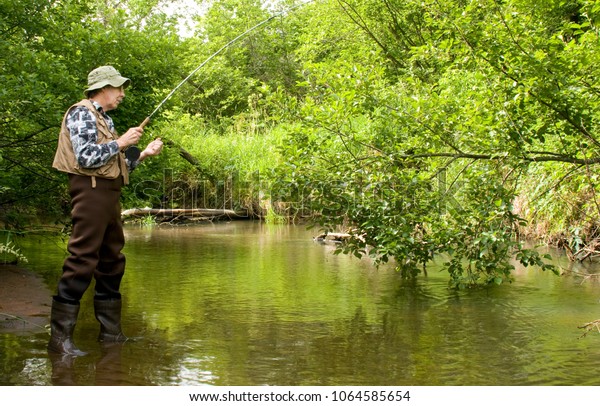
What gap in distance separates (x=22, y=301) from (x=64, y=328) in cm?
189

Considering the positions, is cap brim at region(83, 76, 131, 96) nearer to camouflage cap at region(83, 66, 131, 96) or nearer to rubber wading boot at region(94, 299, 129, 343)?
camouflage cap at region(83, 66, 131, 96)

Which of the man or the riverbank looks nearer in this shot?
the man

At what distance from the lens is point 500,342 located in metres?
4.99

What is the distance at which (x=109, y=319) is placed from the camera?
4.77m

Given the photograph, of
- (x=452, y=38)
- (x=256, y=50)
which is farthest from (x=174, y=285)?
(x=256, y=50)

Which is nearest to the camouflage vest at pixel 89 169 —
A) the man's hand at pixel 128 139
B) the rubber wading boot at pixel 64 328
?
the man's hand at pixel 128 139

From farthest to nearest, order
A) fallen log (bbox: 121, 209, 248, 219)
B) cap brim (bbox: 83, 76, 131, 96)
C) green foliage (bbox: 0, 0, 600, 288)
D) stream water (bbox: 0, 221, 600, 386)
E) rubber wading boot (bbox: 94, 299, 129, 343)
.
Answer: fallen log (bbox: 121, 209, 248, 219)
green foliage (bbox: 0, 0, 600, 288)
rubber wading boot (bbox: 94, 299, 129, 343)
cap brim (bbox: 83, 76, 131, 96)
stream water (bbox: 0, 221, 600, 386)

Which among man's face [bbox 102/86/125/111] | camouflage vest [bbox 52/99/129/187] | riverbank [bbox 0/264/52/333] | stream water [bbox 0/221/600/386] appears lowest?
stream water [bbox 0/221/600/386]

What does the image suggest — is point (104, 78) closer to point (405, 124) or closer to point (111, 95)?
point (111, 95)

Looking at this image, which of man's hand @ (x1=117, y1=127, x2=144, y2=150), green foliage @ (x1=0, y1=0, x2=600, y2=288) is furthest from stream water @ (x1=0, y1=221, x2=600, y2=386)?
man's hand @ (x1=117, y1=127, x2=144, y2=150)

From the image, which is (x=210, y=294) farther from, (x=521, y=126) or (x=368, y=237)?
(x=521, y=126)

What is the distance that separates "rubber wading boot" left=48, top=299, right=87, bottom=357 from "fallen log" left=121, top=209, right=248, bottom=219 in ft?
40.6

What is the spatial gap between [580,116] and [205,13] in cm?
2763

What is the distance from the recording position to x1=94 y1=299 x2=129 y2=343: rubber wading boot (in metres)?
4.74
